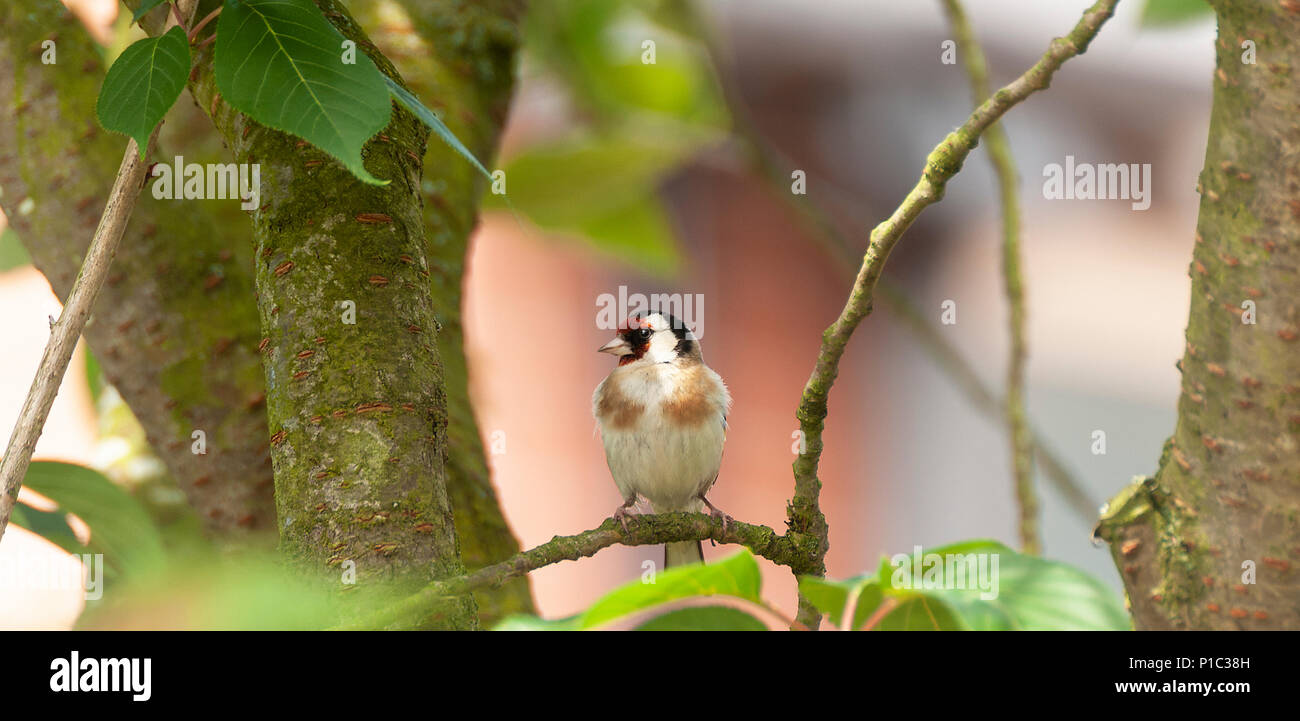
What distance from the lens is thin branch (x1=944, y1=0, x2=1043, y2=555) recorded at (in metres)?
1.09

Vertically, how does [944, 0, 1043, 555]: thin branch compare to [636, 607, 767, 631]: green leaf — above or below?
above

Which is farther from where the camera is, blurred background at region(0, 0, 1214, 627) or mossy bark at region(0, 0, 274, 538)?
blurred background at region(0, 0, 1214, 627)

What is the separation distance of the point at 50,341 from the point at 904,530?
7.91ft

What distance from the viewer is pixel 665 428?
1583 millimetres

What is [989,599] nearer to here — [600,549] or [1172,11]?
[600,549]

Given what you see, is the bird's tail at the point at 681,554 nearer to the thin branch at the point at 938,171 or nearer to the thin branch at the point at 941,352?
the thin branch at the point at 941,352

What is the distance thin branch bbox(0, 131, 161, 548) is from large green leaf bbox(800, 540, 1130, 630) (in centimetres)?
41

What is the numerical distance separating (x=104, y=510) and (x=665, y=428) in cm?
85

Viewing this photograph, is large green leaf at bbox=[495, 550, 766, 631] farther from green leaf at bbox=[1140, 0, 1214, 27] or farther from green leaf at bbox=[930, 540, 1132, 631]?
green leaf at bbox=[1140, 0, 1214, 27]

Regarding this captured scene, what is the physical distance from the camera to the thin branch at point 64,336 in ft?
1.89

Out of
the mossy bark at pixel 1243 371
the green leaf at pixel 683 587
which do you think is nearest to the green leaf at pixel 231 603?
the green leaf at pixel 683 587

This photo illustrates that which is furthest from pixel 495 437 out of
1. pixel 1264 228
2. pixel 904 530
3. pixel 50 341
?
pixel 904 530

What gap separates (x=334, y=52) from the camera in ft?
1.89

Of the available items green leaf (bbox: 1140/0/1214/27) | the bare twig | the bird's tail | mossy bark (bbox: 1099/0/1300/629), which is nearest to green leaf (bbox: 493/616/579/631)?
mossy bark (bbox: 1099/0/1300/629)
